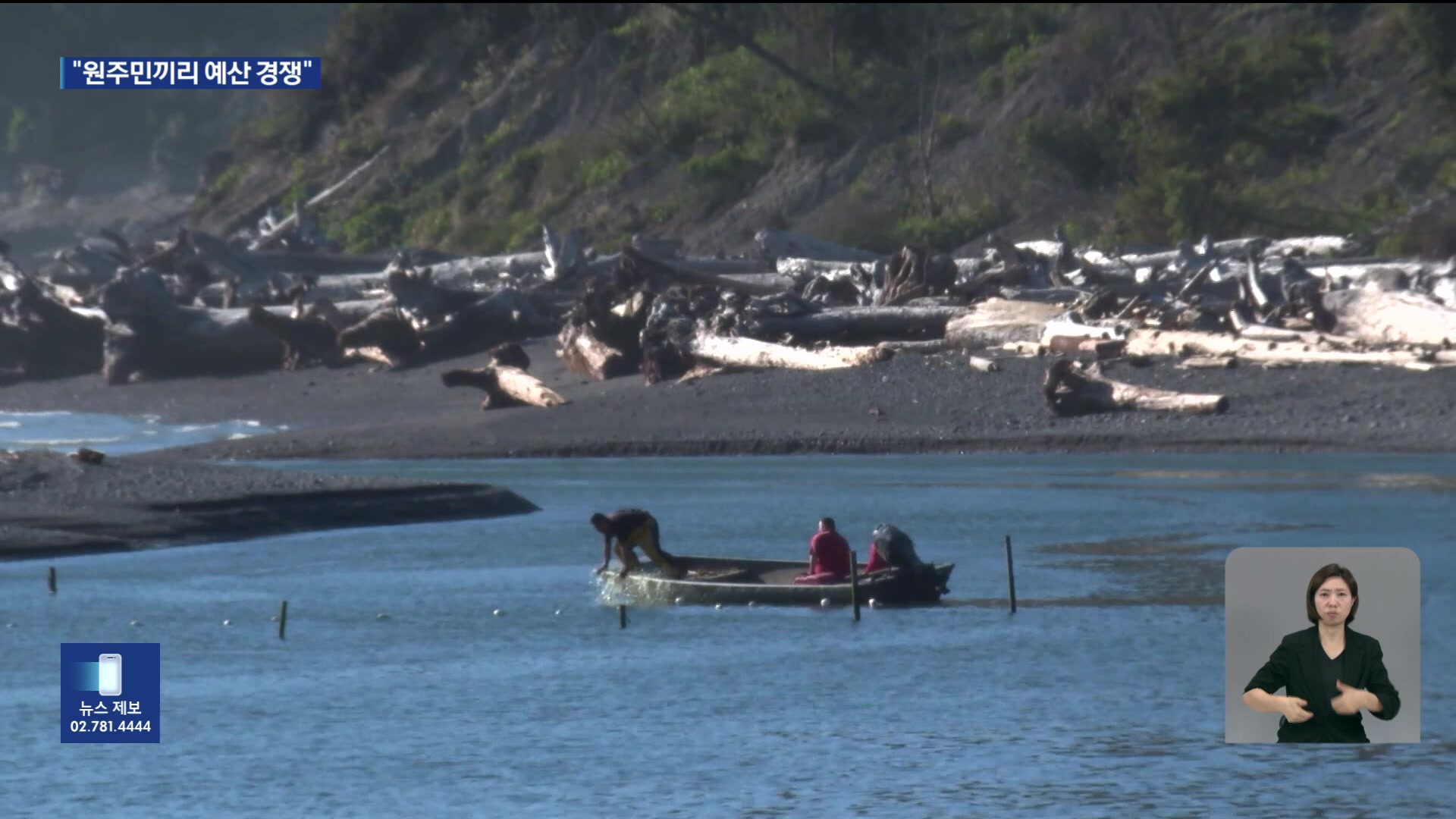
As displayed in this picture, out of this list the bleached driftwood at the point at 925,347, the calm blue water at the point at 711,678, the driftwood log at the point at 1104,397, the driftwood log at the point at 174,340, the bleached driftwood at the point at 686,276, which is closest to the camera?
the calm blue water at the point at 711,678

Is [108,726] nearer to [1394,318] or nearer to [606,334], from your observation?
[1394,318]

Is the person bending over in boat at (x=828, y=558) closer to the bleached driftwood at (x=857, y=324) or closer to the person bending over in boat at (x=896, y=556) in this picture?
the person bending over in boat at (x=896, y=556)

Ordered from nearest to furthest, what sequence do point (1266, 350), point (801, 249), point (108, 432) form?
1. point (1266, 350)
2. point (108, 432)
3. point (801, 249)

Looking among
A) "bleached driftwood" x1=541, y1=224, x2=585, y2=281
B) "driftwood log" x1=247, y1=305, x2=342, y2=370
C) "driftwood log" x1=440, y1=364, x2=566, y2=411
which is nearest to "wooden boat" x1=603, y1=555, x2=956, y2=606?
"driftwood log" x1=440, y1=364, x2=566, y2=411

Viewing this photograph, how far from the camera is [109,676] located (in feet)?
41.7

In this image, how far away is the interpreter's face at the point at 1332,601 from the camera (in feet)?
22.7

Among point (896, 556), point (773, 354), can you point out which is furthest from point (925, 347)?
point (896, 556)

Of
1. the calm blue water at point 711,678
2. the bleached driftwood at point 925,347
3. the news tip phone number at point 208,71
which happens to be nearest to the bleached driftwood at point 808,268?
the bleached driftwood at point 925,347

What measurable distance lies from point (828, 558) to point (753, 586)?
64 centimetres

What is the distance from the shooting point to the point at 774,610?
55.3ft

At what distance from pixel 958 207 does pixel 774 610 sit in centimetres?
3060

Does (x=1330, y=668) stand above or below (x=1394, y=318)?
below

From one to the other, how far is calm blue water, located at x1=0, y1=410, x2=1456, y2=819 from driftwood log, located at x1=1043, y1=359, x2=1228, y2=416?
2.76m
